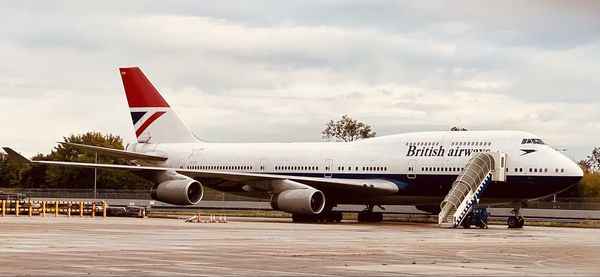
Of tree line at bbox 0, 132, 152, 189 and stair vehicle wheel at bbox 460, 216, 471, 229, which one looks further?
tree line at bbox 0, 132, 152, 189

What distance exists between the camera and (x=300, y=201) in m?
46.2

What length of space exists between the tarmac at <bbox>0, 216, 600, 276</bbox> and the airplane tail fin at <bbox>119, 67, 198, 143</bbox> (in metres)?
27.5

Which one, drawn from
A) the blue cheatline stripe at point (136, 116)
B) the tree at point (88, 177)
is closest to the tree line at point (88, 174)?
the tree at point (88, 177)

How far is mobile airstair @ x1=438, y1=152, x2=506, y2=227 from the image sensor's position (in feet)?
138

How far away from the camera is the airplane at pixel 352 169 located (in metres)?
43.5

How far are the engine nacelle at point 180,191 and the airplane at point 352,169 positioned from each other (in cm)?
4

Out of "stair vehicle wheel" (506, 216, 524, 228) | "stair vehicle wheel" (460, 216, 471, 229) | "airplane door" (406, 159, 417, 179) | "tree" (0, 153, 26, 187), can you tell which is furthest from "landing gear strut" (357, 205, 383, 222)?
"tree" (0, 153, 26, 187)

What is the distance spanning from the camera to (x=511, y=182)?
43.7 metres

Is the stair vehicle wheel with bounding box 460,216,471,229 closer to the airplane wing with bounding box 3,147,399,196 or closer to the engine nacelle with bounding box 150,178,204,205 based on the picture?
the airplane wing with bounding box 3,147,399,196

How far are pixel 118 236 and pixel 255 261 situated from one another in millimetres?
10036

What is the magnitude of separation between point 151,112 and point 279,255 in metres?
38.0

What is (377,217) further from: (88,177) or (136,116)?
(88,177)

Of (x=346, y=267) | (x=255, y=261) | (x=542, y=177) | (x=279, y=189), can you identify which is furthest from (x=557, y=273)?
(x=279, y=189)

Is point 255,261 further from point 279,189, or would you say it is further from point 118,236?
point 279,189
